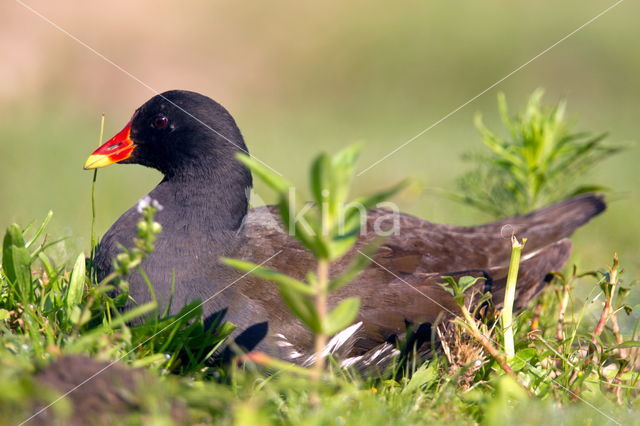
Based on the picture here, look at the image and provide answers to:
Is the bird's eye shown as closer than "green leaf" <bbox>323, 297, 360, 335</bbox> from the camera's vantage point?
No

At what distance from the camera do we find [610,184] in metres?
8.01

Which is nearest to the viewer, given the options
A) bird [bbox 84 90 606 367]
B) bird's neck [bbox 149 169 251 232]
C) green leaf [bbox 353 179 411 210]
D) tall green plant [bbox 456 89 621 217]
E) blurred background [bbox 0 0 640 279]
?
green leaf [bbox 353 179 411 210]

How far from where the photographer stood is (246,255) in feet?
11.9

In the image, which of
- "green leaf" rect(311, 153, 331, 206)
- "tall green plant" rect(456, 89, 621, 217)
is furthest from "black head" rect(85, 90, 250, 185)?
"green leaf" rect(311, 153, 331, 206)

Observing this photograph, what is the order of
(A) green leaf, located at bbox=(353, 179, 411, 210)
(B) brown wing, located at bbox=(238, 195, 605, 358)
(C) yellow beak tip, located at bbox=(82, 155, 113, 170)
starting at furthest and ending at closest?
1. (C) yellow beak tip, located at bbox=(82, 155, 113, 170)
2. (B) brown wing, located at bbox=(238, 195, 605, 358)
3. (A) green leaf, located at bbox=(353, 179, 411, 210)

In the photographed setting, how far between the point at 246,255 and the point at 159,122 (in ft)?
2.77

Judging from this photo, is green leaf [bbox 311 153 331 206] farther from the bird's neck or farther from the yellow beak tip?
the yellow beak tip

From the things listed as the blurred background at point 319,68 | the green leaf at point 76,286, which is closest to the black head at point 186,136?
the green leaf at point 76,286

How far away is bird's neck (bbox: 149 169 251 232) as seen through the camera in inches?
145

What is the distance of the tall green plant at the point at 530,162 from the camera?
4691mm

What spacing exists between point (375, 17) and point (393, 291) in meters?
11.4

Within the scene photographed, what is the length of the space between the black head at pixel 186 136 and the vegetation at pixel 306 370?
0.75 meters

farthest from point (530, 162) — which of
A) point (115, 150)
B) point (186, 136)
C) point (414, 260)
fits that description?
point (115, 150)

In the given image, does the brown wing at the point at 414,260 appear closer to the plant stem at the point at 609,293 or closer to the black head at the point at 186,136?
the black head at the point at 186,136
